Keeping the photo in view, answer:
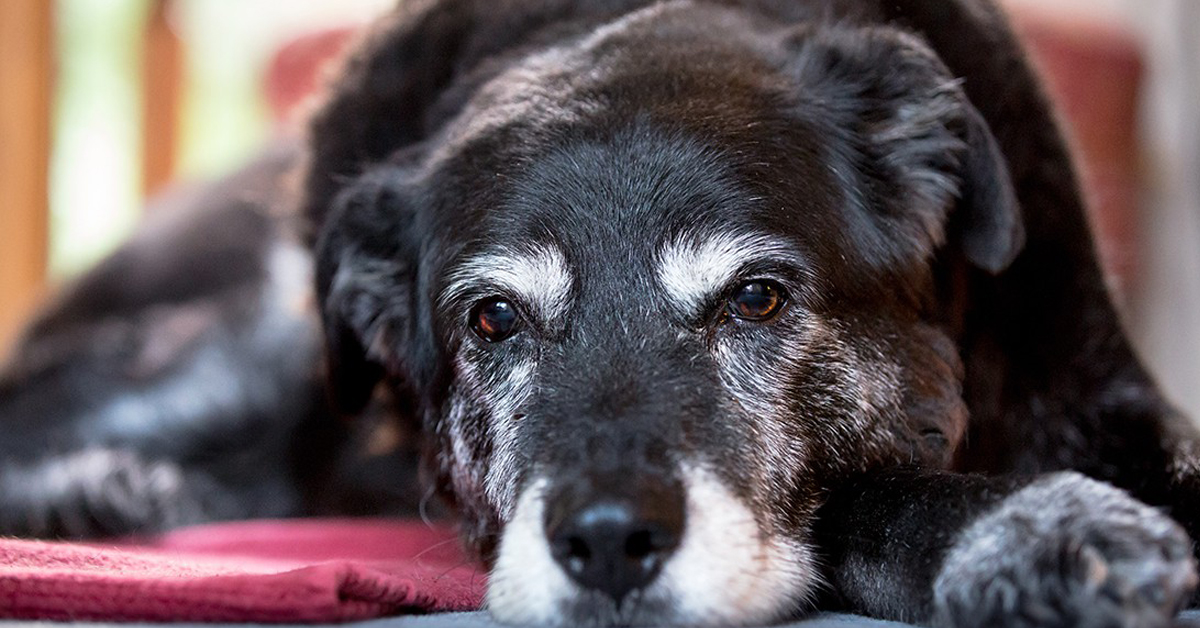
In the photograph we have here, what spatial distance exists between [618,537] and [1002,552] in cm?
47

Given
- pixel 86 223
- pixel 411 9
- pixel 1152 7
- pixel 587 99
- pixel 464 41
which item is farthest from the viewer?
pixel 1152 7

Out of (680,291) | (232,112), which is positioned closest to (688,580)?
(680,291)

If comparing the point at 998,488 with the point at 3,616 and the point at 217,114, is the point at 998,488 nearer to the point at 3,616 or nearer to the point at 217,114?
the point at 3,616

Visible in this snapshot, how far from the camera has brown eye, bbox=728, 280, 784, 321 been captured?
1886mm

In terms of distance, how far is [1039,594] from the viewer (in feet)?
4.44

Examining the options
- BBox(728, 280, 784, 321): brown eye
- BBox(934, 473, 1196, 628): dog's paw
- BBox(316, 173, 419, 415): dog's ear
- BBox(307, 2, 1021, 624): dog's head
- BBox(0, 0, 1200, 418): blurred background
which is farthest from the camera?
BBox(0, 0, 1200, 418): blurred background

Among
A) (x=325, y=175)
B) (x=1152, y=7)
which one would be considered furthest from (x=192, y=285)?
(x=1152, y=7)

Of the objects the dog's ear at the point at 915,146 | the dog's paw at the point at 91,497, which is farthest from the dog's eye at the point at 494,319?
the dog's paw at the point at 91,497

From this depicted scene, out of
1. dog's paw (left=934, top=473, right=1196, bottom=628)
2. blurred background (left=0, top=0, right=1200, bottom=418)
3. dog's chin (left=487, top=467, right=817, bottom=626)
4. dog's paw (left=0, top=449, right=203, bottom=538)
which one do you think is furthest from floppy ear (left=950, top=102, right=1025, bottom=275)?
blurred background (left=0, top=0, right=1200, bottom=418)

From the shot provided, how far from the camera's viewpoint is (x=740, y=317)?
1886 millimetres

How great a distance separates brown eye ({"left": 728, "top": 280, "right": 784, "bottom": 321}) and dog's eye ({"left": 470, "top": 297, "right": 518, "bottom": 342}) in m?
0.37

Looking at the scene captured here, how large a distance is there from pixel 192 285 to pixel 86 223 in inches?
95.1

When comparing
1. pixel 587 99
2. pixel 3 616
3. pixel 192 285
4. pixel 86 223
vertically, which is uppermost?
pixel 587 99

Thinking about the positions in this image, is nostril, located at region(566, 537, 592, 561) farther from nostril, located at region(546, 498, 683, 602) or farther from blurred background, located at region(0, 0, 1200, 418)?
blurred background, located at region(0, 0, 1200, 418)
